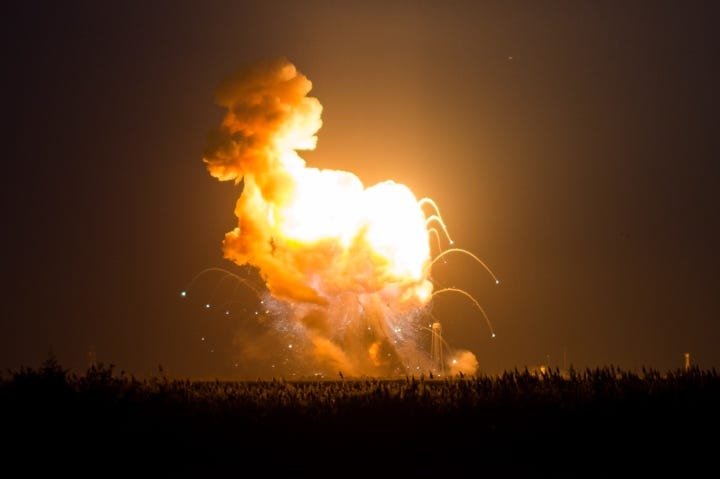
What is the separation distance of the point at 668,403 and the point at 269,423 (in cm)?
1160

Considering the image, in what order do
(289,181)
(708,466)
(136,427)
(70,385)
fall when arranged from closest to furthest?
(708,466)
(136,427)
(70,385)
(289,181)

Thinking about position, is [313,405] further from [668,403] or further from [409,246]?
[409,246]

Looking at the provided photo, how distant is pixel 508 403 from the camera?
3034cm

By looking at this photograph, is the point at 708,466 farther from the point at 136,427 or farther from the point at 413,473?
the point at 136,427

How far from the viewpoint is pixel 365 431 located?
95.0 feet

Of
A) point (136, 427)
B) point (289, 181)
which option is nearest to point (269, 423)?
point (136, 427)

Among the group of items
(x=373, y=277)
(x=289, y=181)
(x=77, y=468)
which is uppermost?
(x=289, y=181)

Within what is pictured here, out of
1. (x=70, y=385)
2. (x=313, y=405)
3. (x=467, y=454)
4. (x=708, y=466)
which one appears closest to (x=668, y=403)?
(x=708, y=466)

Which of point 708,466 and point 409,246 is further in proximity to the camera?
point 409,246

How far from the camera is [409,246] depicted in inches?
2864

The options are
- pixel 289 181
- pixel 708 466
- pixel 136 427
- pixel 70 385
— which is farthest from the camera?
pixel 289 181

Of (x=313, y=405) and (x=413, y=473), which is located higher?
(x=313, y=405)

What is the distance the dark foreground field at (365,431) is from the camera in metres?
27.6

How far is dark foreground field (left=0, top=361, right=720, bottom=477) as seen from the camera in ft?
90.5
